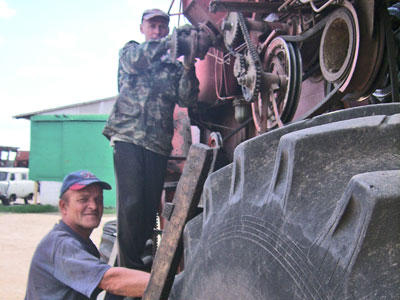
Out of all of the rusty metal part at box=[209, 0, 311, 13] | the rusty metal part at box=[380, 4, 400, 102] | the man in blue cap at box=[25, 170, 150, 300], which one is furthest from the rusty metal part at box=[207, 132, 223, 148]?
the rusty metal part at box=[380, 4, 400, 102]

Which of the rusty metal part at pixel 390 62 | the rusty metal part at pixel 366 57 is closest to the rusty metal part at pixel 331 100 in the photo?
the rusty metal part at pixel 366 57

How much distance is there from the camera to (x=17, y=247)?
8.26m

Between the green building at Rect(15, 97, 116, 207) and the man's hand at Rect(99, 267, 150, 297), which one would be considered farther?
the green building at Rect(15, 97, 116, 207)

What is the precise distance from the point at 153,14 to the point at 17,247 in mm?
6506

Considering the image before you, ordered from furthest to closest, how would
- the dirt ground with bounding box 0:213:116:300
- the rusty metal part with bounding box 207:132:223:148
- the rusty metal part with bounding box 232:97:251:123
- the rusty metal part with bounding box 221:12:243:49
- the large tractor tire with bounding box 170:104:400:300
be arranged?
the dirt ground with bounding box 0:213:116:300
the rusty metal part with bounding box 207:132:223:148
the rusty metal part with bounding box 232:97:251:123
the rusty metal part with bounding box 221:12:243:49
the large tractor tire with bounding box 170:104:400:300

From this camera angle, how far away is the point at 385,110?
1058 millimetres

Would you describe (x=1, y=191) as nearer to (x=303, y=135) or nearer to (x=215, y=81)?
(x=215, y=81)

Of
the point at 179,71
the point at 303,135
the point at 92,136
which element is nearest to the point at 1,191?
the point at 92,136

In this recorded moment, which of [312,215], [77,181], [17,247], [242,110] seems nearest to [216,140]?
[242,110]

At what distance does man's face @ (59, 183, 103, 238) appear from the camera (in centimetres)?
242

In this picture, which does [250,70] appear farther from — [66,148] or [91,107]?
[91,107]

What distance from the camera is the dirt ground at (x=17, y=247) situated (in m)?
5.50

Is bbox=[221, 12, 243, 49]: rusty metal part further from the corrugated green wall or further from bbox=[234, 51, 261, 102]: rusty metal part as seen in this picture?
the corrugated green wall

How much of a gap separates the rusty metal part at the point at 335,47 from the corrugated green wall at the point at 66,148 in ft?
48.1
